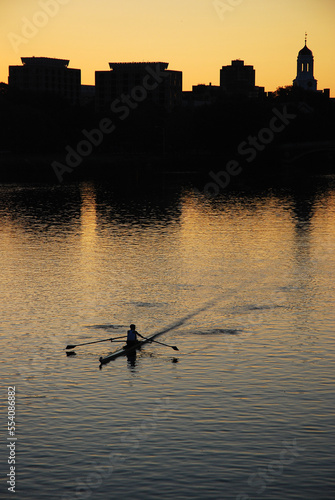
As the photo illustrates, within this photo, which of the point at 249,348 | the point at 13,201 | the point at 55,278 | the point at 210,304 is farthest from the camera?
the point at 13,201

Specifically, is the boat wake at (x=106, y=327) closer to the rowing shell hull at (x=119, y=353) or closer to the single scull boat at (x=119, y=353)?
the single scull boat at (x=119, y=353)

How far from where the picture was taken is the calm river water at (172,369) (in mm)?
32812

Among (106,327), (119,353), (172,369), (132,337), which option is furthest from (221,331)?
(119,353)

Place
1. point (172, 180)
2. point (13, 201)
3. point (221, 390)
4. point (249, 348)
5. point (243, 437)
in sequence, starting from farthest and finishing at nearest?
point (172, 180) → point (13, 201) → point (249, 348) → point (221, 390) → point (243, 437)

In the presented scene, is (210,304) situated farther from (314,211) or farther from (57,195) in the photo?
(57,195)

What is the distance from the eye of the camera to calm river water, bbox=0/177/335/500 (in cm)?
3281

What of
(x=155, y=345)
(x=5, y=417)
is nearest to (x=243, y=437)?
(x=5, y=417)

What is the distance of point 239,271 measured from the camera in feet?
248

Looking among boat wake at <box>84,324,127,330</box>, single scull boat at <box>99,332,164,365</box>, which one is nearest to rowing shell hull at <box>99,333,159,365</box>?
single scull boat at <box>99,332,164,365</box>

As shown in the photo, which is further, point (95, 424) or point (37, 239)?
point (37, 239)

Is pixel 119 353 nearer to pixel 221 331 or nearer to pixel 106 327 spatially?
pixel 106 327

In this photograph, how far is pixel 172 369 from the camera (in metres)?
45.3

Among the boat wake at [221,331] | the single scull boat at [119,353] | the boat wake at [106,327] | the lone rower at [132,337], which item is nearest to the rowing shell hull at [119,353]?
the single scull boat at [119,353]

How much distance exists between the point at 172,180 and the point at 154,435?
152 metres
